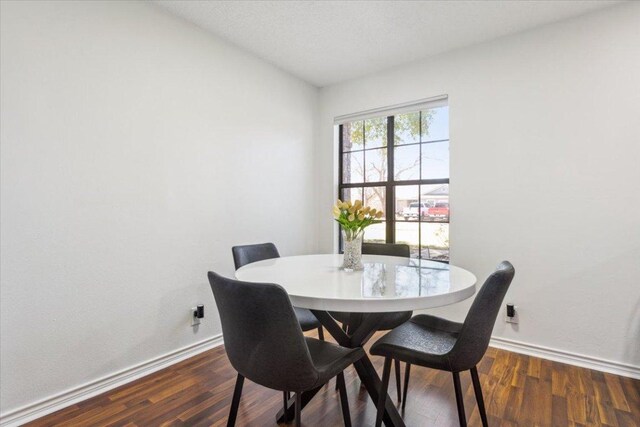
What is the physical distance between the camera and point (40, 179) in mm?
1791

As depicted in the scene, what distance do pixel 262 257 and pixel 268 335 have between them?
1306 millimetres

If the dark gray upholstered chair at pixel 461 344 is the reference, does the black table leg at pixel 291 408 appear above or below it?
below

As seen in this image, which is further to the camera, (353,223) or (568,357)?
(568,357)

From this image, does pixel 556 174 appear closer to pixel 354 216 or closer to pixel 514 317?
pixel 514 317

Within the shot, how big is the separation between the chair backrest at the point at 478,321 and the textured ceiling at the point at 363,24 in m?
1.95

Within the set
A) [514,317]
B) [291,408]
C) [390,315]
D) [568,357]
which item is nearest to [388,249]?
[390,315]

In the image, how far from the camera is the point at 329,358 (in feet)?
4.52

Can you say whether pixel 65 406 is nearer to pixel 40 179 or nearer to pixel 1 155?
pixel 40 179

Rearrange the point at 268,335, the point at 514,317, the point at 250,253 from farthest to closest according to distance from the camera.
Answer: the point at 514,317, the point at 250,253, the point at 268,335

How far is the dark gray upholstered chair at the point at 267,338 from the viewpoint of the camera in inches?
45.1

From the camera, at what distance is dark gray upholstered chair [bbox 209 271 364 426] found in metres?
1.14

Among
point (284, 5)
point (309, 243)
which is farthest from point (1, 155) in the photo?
point (309, 243)

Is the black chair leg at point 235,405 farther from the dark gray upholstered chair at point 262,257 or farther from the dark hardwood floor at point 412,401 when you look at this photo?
the dark gray upholstered chair at point 262,257

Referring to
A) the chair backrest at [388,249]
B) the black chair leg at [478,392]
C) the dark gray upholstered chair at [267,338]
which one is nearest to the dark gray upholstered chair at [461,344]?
the black chair leg at [478,392]
